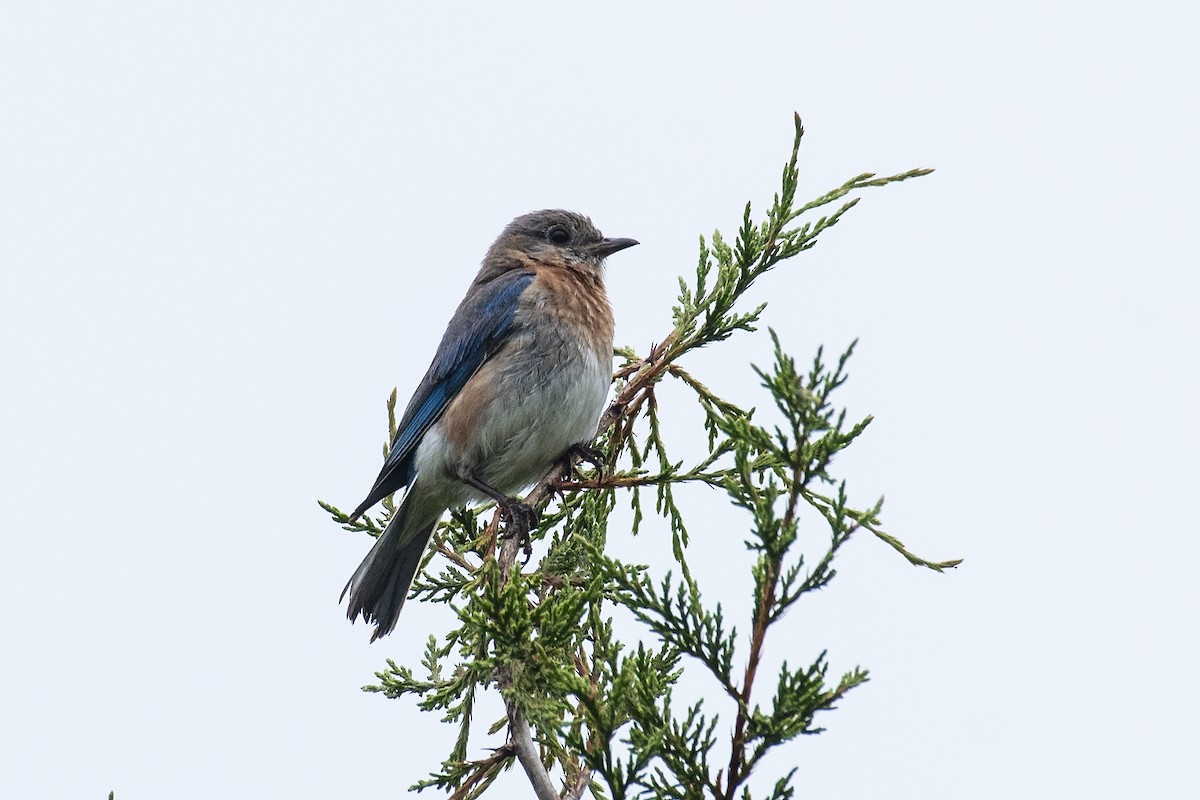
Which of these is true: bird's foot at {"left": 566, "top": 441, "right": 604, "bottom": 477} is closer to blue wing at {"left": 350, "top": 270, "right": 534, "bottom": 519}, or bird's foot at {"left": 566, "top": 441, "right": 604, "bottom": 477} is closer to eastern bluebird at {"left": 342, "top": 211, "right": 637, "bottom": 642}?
eastern bluebird at {"left": 342, "top": 211, "right": 637, "bottom": 642}

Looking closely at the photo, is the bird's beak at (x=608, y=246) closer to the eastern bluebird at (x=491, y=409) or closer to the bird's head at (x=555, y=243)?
the bird's head at (x=555, y=243)

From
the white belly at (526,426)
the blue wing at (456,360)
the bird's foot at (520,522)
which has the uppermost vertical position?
the blue wing at (456,360)

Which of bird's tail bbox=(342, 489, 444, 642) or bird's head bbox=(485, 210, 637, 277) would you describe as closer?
bird's tail bbox=(342, 489, 444, 642)

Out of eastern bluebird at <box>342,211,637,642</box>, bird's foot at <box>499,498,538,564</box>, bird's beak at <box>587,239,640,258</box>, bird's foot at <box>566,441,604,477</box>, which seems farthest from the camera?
bird's beak at <box>587,239,640,258</box>

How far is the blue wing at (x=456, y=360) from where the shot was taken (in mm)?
5750

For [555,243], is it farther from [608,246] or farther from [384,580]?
[384,580]

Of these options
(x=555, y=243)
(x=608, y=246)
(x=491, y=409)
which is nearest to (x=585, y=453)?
(x=491, y=409)

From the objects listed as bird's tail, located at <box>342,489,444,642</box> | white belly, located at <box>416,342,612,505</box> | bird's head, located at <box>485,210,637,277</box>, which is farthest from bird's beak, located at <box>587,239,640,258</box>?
bird's tail, located at <box>342,489,444,642</box>

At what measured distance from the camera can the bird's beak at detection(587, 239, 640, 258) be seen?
260 inches

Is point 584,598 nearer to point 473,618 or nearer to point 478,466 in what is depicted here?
point 473,618

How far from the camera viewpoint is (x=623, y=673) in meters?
2.99

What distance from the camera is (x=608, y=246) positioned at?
21.7 feet

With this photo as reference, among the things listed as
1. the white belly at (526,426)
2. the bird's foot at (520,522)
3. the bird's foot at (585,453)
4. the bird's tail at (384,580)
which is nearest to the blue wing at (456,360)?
the white belly at (526,426)

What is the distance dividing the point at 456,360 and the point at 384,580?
4.15 ft
